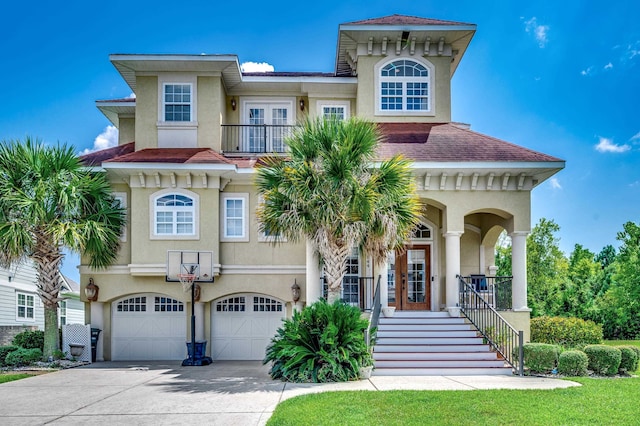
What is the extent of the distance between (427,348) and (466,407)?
5843 mm

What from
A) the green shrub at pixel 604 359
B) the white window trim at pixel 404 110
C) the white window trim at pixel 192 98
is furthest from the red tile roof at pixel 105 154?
the green shrub at pixel 604 359

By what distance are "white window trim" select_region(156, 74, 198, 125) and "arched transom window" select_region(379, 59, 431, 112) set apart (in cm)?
627

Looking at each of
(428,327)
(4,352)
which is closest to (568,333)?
(428,327)

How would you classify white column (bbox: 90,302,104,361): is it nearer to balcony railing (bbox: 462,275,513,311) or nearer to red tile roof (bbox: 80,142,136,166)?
red tile roof (bbox: 80,142,136,166)

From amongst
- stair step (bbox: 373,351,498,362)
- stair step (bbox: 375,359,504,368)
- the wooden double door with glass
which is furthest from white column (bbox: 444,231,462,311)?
stair step (bbox: 375,359,504,368)

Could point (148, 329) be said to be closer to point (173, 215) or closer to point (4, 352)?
point (173, 215)

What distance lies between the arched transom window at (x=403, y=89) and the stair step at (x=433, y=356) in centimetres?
881

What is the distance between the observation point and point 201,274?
18609 mm

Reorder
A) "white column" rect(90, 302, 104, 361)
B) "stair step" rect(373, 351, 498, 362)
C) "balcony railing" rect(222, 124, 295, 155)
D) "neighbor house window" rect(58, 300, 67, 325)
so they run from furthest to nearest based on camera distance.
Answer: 1. "neighbor house window" rect(58, 300, 67, 325)
2. "balcony railing" rect(222, 124, 295, 155)
3. "white column" rect(90, 302, 104, 361)
4. "stair step" rect(373, 351, 498, 362)

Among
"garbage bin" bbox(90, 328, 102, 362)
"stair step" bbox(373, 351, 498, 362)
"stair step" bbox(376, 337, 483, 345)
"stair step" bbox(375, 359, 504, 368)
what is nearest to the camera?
"stair step" bbox(375, 359, 504, 368)

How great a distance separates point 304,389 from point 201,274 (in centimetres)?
733

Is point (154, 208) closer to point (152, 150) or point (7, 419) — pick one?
point (152, 150)

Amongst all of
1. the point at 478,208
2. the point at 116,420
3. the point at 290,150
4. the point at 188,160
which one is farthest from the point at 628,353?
the point at 188,160

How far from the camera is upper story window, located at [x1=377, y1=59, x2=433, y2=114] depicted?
20750 mm
